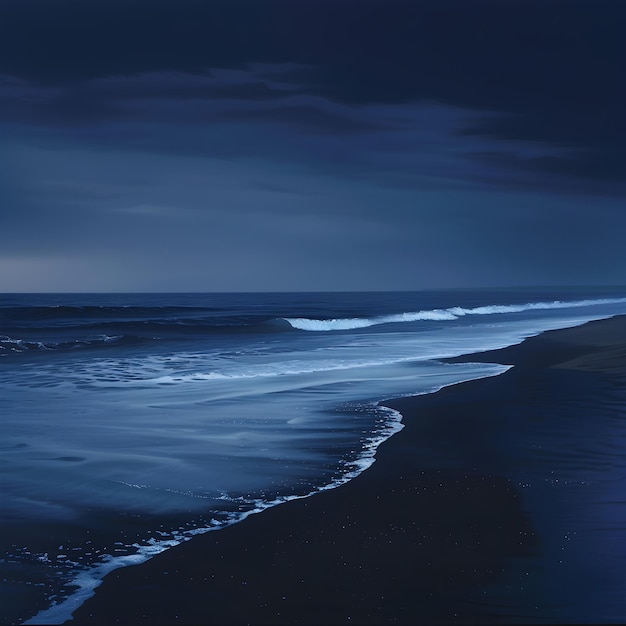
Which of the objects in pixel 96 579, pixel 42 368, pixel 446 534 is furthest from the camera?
pixel 42 368

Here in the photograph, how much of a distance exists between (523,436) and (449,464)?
1.61 m

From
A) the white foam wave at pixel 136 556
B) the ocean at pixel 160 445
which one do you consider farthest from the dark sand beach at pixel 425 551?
the ocean at pixel 160 445

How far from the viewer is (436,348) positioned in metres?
22.1

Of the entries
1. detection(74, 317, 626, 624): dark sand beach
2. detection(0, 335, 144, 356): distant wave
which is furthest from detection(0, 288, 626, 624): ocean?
detection(0, 335, 144, 356): distant wave

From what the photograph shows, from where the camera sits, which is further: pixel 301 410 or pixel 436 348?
pixel 436 348

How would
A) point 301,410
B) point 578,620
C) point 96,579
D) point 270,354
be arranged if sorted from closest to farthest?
1. point 578,620
2. point 96,579
3. point 301,410
4. point 270,354

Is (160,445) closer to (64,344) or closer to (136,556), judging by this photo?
(136,556)

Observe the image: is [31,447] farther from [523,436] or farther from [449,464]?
[523,436]

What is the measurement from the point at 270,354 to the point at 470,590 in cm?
1701

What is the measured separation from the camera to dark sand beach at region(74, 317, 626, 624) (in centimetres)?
392

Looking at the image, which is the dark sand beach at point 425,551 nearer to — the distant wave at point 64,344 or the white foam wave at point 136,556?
the white foam wave at point 136,556

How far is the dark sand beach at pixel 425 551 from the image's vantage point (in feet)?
12.9

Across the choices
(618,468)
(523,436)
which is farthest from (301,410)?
(618,468)

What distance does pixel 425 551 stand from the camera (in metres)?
4.72
